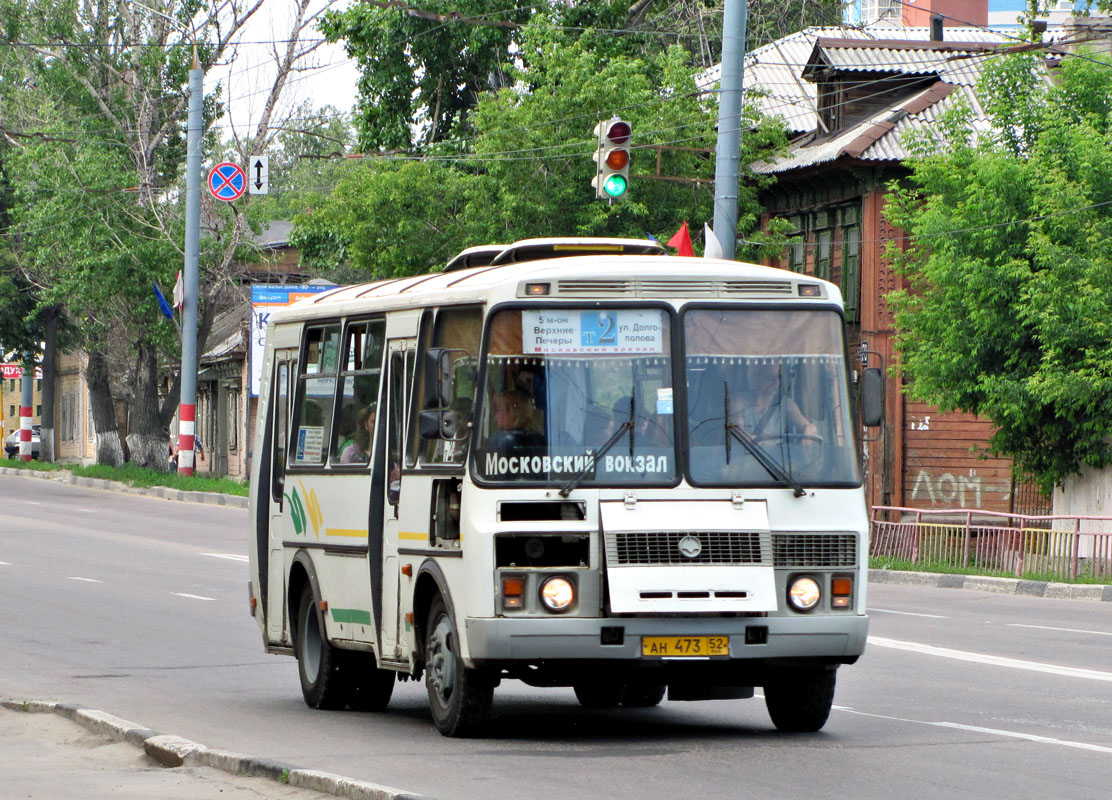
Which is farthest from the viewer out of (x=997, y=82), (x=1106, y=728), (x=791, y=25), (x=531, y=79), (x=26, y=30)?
(x=791, y=25)

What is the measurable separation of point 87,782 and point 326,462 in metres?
3.53

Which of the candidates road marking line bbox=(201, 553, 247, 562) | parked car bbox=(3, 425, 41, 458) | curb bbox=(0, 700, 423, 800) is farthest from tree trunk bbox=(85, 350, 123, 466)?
curb bbox=(0, 700, 423, 800)

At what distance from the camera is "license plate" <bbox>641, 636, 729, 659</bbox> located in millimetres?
9539

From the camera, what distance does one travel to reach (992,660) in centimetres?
1465

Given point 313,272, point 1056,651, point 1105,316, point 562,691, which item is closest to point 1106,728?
point 562,691

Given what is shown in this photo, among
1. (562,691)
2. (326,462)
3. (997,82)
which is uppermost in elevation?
(997,82)

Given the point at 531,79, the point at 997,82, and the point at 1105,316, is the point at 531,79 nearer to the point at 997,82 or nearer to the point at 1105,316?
the point at 997,82

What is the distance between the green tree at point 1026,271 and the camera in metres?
26.8

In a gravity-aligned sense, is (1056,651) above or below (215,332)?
below

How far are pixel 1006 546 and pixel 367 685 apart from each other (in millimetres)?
15257

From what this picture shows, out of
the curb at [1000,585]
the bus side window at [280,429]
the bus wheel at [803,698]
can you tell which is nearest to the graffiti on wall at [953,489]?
the curb at [1000,585]

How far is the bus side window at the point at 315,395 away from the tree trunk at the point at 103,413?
4081 cm

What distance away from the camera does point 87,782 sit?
8.86 m

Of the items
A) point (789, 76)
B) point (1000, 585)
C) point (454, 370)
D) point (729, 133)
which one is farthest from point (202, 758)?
point (789, 76)
